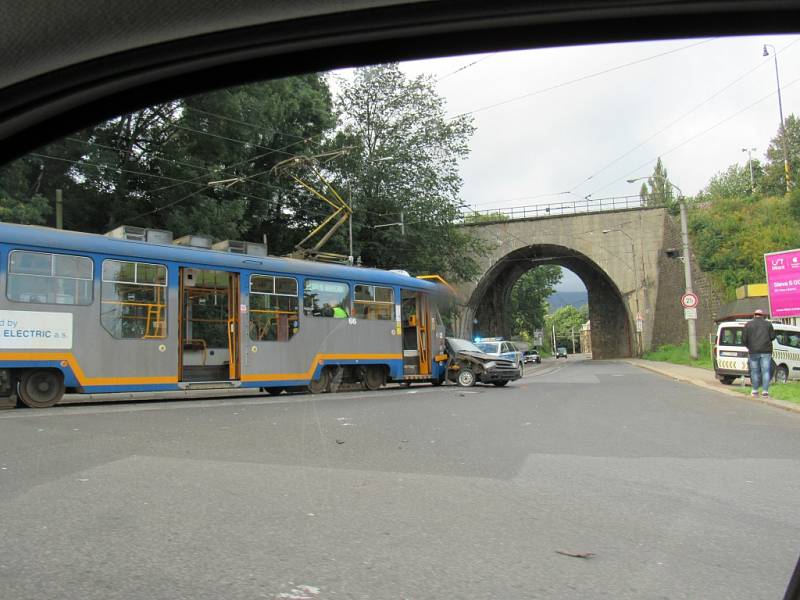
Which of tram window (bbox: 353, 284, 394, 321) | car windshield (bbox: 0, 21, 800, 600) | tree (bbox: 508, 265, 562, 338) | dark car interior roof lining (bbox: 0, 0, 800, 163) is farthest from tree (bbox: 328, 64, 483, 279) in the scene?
tree (bbox: 508, 265, 562, 338)

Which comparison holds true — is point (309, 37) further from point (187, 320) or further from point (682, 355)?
point (682, 355)

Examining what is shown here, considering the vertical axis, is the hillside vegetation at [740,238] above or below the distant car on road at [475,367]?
above

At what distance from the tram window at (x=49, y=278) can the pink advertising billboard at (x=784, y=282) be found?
783 inches

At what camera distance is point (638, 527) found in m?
4.64

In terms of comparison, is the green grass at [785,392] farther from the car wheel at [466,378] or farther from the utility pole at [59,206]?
the utility pole at [59,206]

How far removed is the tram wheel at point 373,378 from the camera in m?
18.7

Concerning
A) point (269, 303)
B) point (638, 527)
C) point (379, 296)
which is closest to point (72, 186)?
point (638, 527)

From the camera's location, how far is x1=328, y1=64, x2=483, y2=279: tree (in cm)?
2197

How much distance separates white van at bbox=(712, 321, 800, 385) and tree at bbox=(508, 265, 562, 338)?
61.9m

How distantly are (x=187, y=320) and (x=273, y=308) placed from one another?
7.49 feet

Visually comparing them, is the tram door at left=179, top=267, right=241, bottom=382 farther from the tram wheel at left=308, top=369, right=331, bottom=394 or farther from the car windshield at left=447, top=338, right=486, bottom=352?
the car windshield at left=447, top=338, right=486, bottom=352

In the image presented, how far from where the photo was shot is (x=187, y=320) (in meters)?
14.3

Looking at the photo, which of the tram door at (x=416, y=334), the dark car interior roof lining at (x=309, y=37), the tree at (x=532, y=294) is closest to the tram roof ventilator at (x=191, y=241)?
the tram door at (x=416, y=334)

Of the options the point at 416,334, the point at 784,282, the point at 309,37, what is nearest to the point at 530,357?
the point at 784,282
